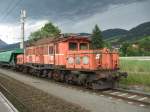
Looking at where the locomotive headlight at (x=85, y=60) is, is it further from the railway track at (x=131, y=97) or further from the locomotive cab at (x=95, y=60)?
the railway track at (x=131, y=97)

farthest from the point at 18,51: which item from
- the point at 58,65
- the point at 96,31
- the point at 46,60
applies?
the point at 96,31

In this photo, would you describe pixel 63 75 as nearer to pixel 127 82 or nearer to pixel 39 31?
pixel 127 82

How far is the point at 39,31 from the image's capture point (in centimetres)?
9462

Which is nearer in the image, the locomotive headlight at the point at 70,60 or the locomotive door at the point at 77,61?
the locomotive door at the point at 77,61

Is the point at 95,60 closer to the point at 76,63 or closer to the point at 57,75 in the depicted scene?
the point at 76,63

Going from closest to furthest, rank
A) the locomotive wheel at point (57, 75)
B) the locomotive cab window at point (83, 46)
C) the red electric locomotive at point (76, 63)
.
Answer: the red electric locomotive at point (76, 63), the locomotive cab window at point (83, 46), the locomotive wheel at point (57, 75)

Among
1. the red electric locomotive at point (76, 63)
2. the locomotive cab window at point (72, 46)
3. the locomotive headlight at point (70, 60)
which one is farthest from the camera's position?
the locomotive cab window at point (72, 46)

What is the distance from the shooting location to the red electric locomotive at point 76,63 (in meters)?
20.1

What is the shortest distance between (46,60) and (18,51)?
20980mm

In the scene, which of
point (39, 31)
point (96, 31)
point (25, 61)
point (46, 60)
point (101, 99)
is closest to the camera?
point (101, 99)

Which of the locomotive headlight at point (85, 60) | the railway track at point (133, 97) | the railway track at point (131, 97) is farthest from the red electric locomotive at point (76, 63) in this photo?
the railway track at point (133, 97)

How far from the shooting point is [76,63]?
2238 cm

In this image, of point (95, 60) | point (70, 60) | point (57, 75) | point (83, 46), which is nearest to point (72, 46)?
point (83, 46)

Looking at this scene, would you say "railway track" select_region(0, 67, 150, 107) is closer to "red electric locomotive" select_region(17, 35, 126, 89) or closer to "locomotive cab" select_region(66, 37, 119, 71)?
"red electric locomotive" select_region(17, 35, 126, 89)
